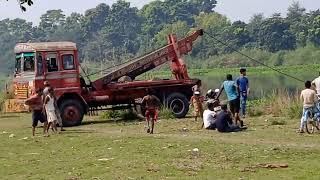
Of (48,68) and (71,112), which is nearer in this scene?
(48,68)

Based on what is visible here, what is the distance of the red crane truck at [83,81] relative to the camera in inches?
852

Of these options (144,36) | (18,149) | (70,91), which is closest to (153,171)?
(18,149)

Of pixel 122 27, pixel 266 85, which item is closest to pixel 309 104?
pixel 266 85

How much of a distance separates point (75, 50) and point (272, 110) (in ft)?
23.6

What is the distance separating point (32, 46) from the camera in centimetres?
2172

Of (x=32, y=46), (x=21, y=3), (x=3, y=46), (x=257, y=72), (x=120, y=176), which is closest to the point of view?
(x=21, y=3)

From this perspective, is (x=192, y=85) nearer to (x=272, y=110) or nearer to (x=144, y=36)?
(x=272, y=110)

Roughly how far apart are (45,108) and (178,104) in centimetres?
636

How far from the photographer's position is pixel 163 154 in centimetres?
1352

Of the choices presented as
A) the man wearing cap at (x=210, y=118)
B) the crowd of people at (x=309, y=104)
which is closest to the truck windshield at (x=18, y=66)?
the man wearing cap at (x=210, y=118)

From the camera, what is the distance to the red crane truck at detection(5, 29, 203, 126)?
21641 millimetres

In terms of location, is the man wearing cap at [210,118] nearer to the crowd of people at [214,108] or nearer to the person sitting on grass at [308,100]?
the crowd of people at [214,108]

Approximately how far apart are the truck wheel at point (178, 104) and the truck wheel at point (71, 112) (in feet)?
11.1

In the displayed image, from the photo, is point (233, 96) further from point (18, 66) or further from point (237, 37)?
point (237, 37)
